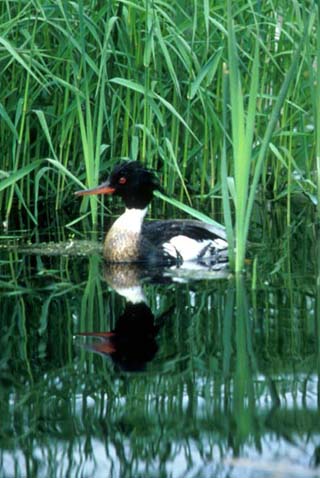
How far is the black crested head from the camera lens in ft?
26.2

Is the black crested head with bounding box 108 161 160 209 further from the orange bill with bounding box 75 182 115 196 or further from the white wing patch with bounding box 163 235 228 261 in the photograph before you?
the white wing patch with bounding box 163 235 228 261

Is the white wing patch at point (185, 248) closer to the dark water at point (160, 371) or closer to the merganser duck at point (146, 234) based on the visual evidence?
the merganser duck at point (146, 234)

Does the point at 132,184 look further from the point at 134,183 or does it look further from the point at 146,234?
the point at 146,234

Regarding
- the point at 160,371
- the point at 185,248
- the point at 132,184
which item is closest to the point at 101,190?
the point at 132,184

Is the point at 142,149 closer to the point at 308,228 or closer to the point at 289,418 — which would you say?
the point at 308,228

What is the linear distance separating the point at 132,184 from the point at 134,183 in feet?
0.05

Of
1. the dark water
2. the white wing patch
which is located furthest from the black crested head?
the dark water

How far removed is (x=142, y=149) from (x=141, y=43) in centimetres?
65

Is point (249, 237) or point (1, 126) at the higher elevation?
point (1, 126)

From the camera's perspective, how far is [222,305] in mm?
5949

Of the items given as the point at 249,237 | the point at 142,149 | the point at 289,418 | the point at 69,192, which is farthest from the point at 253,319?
the point at 69,192

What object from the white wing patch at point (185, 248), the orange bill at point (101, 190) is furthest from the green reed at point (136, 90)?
the white wing patch at point (185, 248)

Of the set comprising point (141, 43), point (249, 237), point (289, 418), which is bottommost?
point (289, 418)

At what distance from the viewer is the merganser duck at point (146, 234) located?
758 cm
